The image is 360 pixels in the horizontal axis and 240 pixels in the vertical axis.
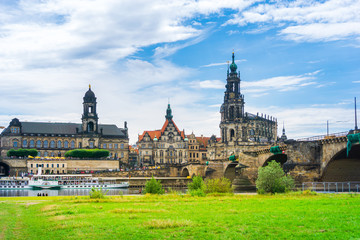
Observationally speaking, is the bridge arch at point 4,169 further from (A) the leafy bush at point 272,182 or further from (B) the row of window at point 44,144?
(A) the leafy bush at point 272,182

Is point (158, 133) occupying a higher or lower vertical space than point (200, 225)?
higher

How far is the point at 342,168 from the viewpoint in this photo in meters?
53.8

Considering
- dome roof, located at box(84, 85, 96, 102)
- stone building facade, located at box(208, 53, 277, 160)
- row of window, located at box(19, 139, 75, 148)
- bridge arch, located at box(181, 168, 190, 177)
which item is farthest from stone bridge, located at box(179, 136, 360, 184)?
row of window, located at box(19, 139, 75, 148)

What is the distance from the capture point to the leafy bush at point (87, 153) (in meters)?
115

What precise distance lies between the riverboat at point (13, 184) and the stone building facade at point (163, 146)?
4511 cm

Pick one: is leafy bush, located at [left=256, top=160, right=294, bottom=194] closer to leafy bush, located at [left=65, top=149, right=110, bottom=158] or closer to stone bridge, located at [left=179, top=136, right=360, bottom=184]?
stone bridge, located at [left=179, top=136, right=360, bottom=184]

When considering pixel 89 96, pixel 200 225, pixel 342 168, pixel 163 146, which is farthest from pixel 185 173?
pixel 200 225

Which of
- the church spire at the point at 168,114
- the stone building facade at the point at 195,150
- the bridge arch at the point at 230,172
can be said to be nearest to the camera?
the bridge arch at the point at 230,172

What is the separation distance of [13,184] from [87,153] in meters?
30.2

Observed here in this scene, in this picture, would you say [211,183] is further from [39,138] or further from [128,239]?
[39,138]

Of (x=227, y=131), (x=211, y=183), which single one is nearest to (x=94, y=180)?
(x=227, y=131)

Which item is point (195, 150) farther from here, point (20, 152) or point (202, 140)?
point (20, 152)

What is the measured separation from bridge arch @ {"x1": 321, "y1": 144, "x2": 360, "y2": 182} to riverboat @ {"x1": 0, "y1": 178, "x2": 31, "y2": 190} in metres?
60.3

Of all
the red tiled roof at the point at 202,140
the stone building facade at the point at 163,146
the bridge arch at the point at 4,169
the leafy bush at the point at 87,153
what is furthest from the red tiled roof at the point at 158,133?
the bridge arch at the point at 4,169
